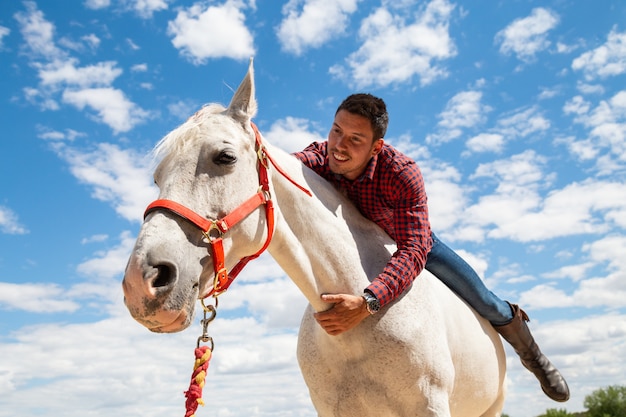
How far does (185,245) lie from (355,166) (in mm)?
1686

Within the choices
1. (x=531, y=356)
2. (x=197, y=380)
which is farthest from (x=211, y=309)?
(x=531, y=356)

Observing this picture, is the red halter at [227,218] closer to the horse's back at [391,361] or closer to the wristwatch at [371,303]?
the wristwatch at [371,303]

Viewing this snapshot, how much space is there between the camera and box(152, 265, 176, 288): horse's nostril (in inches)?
112

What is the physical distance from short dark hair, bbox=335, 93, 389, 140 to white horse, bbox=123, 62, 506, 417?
1.98 feet

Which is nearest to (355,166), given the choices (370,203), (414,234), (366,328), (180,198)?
(370,203)

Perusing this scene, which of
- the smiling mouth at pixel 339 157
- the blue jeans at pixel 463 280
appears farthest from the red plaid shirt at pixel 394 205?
the blue jeans at pixel 463 280

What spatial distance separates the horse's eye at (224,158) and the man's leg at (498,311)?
234 centimetres

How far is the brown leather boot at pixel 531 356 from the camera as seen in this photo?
5.46 m

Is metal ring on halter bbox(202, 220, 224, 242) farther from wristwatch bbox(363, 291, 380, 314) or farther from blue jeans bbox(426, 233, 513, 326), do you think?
blue jeans bbox(426, 233, 513, 326)

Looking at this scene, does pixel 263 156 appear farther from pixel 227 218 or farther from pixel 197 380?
pixel 197 380

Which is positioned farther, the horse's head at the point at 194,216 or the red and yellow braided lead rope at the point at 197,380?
the red and yellow braided lead rope at the point at 197,380

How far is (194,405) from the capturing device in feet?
10.5

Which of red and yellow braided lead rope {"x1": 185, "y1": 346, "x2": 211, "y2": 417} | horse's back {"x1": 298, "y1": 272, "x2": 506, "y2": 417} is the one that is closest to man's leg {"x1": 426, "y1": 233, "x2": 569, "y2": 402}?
horse's back {"x1": 298, "y1": 272, "x2": 506, "y2": 417}

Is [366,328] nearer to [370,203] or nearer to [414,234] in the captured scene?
[414,234]
